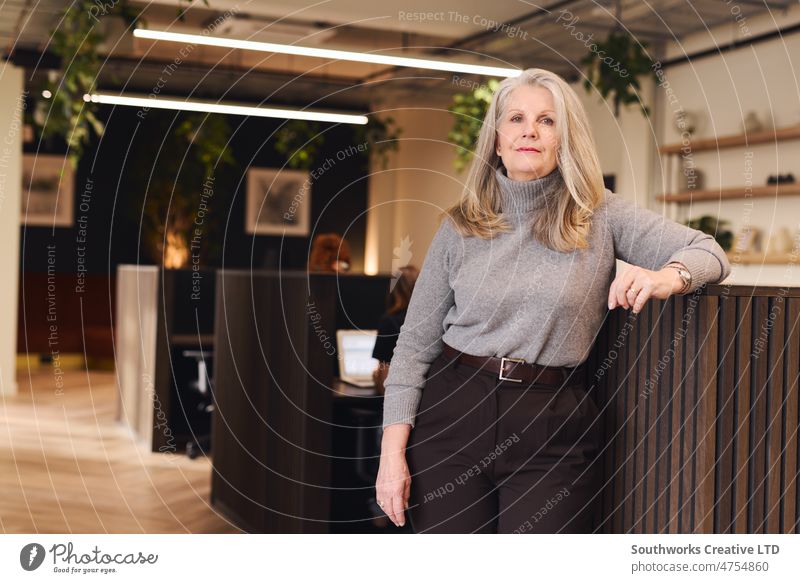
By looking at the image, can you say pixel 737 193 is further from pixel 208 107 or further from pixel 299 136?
pixel 299 136

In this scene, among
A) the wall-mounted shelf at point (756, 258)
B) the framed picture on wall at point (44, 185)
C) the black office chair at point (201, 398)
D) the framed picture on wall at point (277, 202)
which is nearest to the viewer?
the black office chair at point (201, 398)

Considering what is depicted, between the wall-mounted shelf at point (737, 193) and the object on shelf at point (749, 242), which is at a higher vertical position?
the wall-mounted shelf at point (737, 193)

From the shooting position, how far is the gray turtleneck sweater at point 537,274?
4.86 feet

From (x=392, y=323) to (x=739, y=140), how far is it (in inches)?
137

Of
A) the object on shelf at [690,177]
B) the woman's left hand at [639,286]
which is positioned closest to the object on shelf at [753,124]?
the object on shelf at [690,177]

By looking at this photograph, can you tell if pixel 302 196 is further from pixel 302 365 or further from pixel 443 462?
pixel 443 462

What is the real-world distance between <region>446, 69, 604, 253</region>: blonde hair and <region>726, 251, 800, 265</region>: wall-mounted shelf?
413cm

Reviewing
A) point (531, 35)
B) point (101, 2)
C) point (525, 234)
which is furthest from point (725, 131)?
point (525, 234)

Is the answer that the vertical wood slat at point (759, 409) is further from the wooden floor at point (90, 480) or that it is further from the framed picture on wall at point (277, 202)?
the framed picture on wall at point (277, 202)

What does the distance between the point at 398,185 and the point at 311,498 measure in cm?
735

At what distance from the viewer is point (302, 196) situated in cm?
1008

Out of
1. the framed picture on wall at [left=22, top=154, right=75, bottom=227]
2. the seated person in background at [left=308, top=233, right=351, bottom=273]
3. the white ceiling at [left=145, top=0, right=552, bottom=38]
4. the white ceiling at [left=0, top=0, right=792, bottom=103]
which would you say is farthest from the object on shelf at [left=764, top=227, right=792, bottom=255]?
the framed picture on wall at [left=22, top=154, right=75, bottom=227]

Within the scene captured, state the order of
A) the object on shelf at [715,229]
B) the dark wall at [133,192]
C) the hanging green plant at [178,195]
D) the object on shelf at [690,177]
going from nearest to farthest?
the object on shelf at [715,229], the object on shelf at [690,177], the hanging green plant at [178,195], the dark wall at [133,192]

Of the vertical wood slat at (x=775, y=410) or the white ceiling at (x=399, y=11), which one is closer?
the vertical wood slat at (x=775, y=410)
